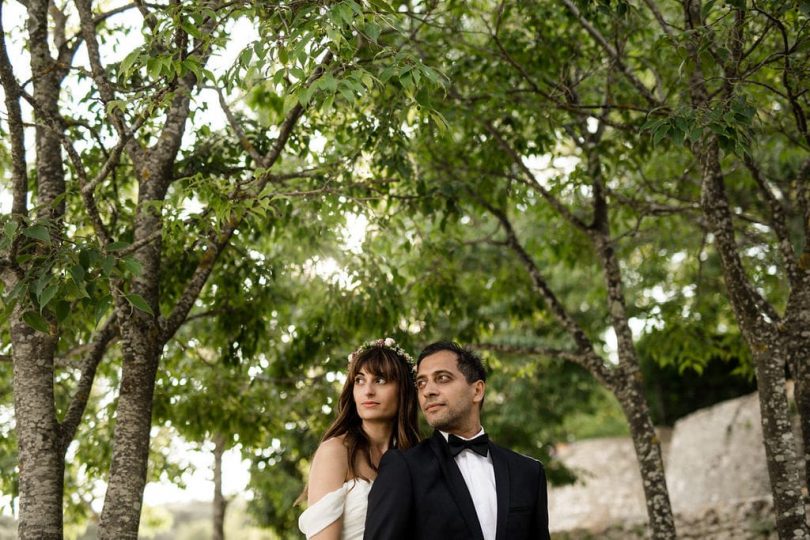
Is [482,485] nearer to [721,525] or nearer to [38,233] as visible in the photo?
[38,233]

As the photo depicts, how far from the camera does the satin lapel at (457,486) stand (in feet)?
10.6

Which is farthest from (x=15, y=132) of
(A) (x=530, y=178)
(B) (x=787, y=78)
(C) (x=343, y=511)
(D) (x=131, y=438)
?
(B) (x=787, y=78)

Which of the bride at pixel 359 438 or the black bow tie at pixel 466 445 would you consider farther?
the bride at pixel 359 438

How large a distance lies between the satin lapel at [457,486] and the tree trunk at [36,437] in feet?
8.60

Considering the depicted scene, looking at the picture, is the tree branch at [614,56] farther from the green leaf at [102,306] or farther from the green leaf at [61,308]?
the green leaf at [61,308]

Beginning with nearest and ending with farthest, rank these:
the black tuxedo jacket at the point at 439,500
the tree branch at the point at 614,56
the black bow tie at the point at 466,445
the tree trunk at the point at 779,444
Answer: the black tuxedo jacket at the point at 439,500 → the black bow tie at the point at 466,445 → the tree trunk at the point at 779,444 → the tree branch at the point at 614,56

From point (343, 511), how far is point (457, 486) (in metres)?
0.80

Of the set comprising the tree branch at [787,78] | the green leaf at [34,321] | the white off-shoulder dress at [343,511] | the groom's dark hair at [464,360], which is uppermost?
the tree branch at [787,78]

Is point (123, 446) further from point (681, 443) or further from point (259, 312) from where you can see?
point (681, 443)

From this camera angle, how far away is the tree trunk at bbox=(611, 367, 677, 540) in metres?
7.08

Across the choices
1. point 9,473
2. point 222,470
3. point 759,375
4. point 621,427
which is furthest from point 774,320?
point 621,427

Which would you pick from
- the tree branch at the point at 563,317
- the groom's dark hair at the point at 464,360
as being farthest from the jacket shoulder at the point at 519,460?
the tree branch at the point at 563,317

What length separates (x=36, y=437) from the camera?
4836 millimetres

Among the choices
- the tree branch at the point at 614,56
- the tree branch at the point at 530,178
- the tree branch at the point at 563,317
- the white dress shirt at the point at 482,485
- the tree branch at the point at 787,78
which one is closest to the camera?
the white dress shirt at the point at 482,485
